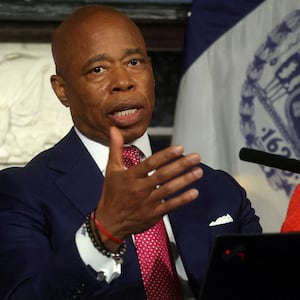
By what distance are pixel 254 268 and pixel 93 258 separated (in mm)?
237

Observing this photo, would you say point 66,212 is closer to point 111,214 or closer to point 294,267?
point 111,214

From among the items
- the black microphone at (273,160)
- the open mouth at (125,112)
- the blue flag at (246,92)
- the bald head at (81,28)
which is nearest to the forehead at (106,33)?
the bald head at (81,28)

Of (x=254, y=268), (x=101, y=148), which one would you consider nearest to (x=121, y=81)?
(x=101, y=148)

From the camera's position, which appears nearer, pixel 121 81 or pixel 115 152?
pixel 115 152

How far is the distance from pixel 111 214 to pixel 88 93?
384mm

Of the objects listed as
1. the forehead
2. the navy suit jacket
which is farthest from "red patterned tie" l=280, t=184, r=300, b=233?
the forehead

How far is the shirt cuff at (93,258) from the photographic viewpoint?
1.20 metres

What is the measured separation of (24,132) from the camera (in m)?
2.12

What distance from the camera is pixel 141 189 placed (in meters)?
1.11

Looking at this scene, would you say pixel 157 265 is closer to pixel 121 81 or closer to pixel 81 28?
pixel 121 81

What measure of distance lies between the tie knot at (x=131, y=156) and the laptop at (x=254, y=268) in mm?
436

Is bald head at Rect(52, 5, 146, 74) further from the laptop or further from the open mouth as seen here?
the laptop

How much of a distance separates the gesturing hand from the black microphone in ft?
0.71

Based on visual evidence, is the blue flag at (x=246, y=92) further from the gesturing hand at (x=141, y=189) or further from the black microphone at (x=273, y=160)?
the gesturing hand at (x=141, y=189)
